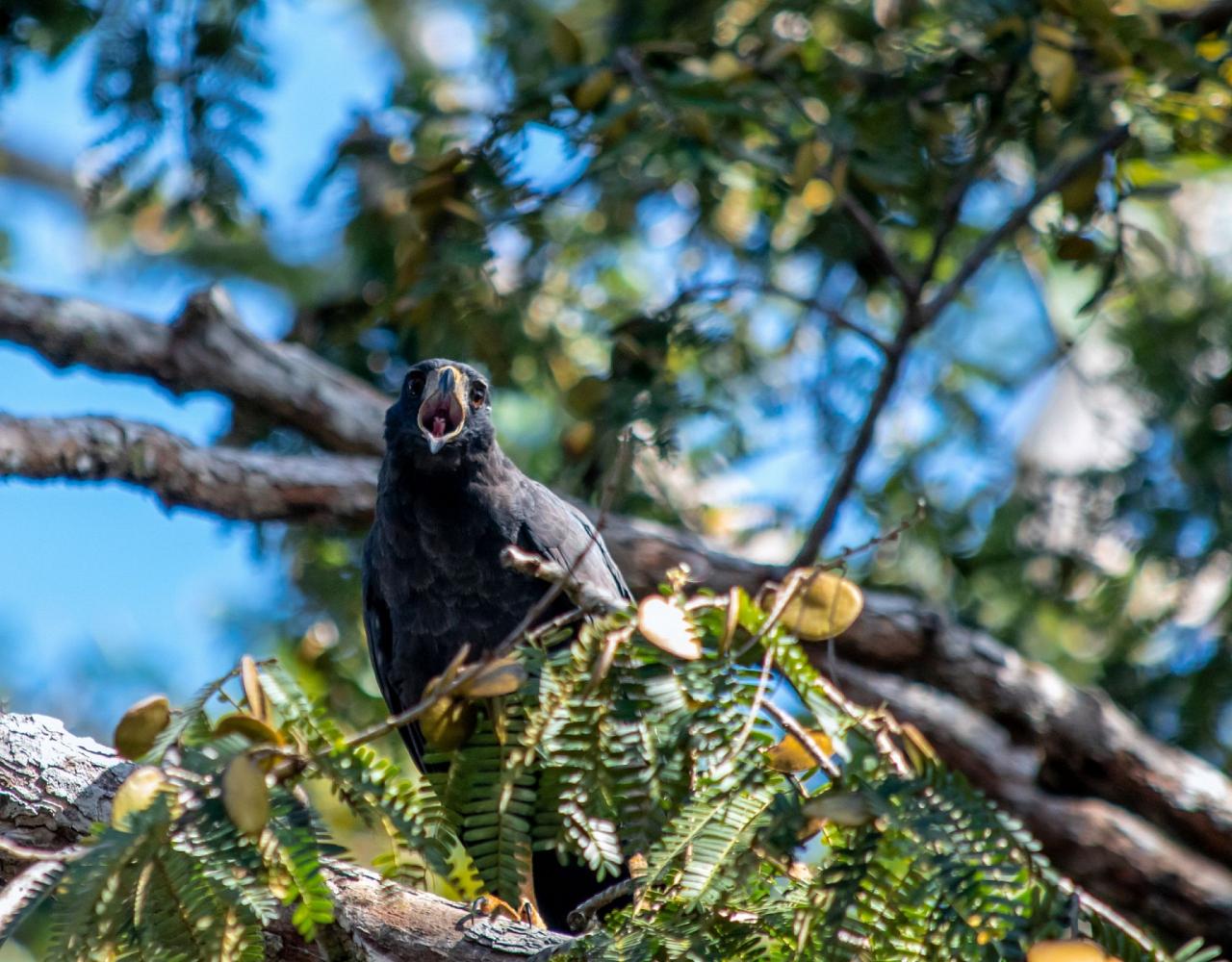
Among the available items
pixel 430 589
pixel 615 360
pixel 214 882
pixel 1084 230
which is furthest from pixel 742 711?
pixel 1084 230

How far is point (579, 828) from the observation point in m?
2.35

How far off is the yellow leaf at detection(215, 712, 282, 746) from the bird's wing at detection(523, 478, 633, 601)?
4.74 feet

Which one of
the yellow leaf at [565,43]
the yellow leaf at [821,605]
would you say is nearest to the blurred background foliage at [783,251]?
the yellow leaf at [565,43]

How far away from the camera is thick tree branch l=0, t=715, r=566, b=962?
2.48 meters

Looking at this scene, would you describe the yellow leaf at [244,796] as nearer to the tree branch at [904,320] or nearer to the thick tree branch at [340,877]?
the thick tree branch at [340,877]

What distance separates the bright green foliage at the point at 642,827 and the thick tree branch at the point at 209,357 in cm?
271

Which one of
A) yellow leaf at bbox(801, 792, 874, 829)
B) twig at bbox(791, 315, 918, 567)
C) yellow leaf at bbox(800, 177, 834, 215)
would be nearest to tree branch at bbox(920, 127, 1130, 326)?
twig at bbox(791, 315, 918, 567)

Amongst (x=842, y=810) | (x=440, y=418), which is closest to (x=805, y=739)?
(x=842, y=810)

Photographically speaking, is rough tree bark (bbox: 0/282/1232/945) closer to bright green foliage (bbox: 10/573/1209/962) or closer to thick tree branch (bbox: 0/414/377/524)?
thick tree branch (bbox: 0/414/377/524)

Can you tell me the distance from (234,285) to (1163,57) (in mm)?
6951

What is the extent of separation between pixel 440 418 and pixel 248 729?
1.60 metres

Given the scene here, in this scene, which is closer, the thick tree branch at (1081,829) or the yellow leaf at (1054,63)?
the yellow leaf at (1054,63)

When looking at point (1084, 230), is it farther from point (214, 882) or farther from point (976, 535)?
point (214, 882)

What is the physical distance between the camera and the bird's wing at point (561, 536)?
349cm
